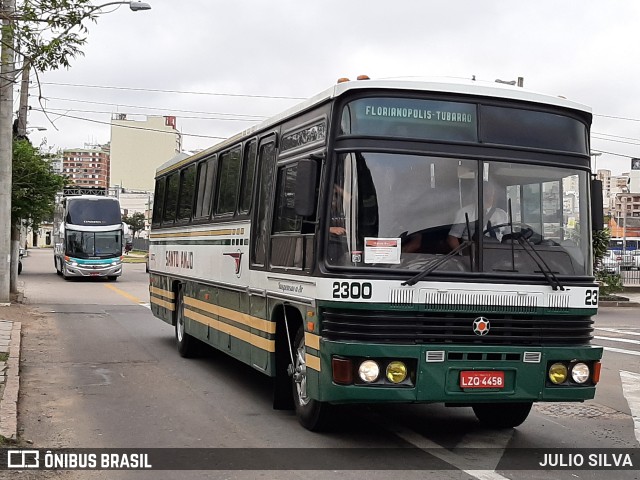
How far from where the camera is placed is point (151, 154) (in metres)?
151

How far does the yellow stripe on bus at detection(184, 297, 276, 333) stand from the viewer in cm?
949

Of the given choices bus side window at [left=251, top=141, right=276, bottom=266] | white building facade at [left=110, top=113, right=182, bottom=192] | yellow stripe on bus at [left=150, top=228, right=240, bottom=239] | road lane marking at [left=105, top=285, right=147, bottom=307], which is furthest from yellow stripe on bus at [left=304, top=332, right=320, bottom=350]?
white building facade at [left=110, top=113, right=182, bottom=192]

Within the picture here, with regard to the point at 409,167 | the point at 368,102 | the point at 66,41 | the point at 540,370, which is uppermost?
the point at 66,41

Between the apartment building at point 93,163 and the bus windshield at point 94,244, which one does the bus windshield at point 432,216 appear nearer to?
the bus windshield at point 94,244

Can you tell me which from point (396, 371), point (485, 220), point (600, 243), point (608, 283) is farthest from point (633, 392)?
point (608, 283)

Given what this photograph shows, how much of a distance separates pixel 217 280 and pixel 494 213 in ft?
16.6

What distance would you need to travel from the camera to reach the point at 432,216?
7.70m

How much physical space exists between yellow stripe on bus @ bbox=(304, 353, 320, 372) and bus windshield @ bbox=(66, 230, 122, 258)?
1385 inches

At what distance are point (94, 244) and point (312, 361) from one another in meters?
35.4

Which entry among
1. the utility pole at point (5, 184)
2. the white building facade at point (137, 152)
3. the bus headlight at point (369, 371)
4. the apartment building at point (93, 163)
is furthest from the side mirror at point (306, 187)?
the apartment building at point (93, 163)

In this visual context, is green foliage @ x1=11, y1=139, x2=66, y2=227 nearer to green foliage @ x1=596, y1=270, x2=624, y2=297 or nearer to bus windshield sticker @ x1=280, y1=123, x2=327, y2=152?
green foliage @ x1=596, y1=270, x2=624, y2=297

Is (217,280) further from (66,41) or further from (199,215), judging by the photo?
(66,41)

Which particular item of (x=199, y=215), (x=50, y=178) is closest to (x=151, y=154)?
(x=50, y=178)

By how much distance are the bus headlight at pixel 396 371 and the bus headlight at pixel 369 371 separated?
0.10 metres
